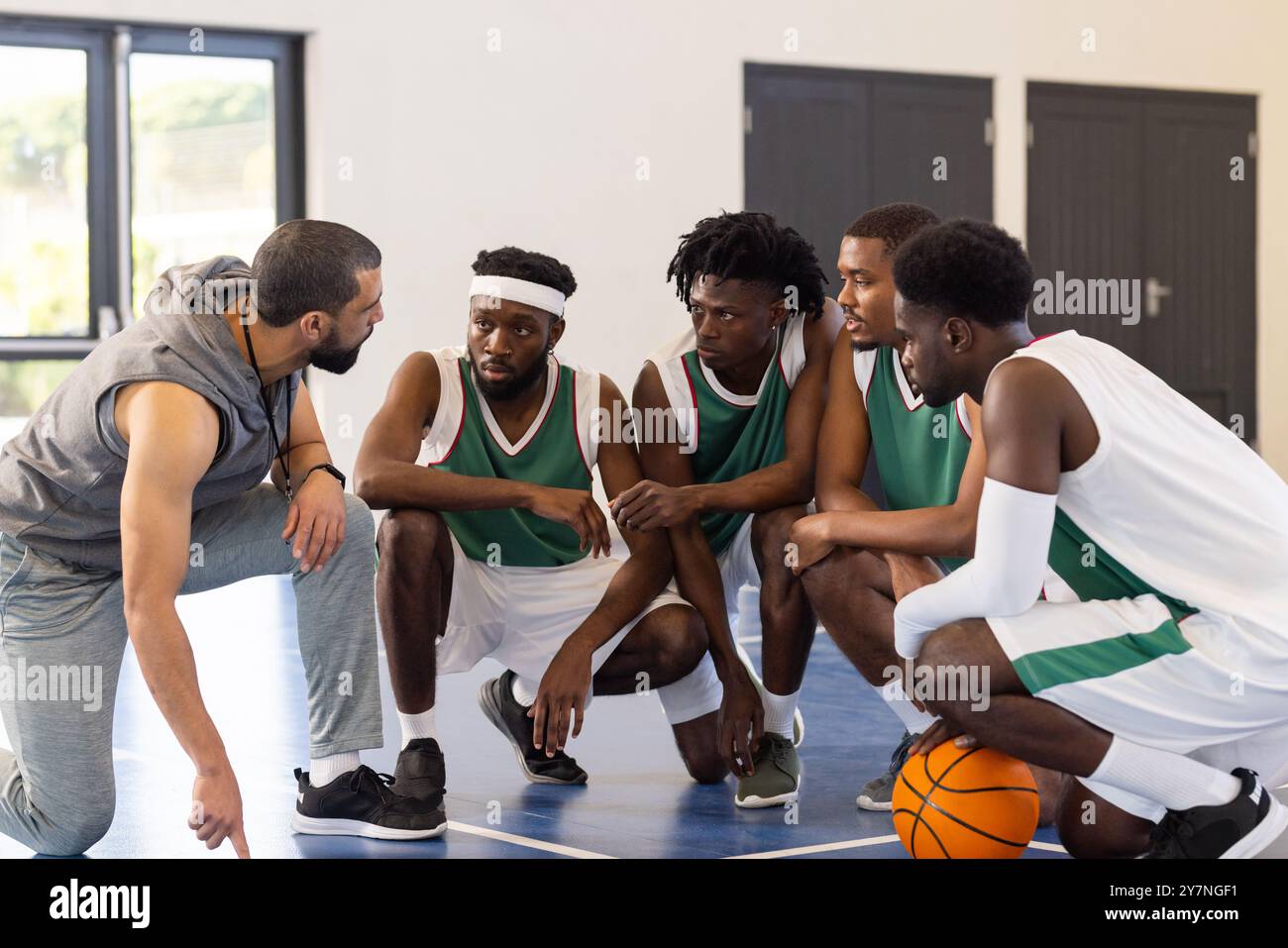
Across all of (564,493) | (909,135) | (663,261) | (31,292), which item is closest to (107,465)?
(564,493)

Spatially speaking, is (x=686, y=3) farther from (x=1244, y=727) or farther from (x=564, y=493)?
(x=1244, y=727)

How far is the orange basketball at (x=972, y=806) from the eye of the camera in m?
2.34

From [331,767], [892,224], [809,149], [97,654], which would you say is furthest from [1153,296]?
[97,654]

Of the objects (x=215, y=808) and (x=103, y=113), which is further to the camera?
(x=103, y=113)

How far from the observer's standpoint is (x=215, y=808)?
210 cm

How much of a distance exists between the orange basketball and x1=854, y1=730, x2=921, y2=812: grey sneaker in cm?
39

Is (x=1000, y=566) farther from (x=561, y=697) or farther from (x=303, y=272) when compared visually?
(x=303, y=272)

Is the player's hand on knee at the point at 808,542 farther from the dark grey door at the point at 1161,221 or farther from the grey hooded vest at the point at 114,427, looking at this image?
the dark grey door at the point at 1161,221

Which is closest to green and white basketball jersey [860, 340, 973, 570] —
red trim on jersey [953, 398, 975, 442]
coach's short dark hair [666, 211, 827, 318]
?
red trim on jersey [953, 398, 975, 442]

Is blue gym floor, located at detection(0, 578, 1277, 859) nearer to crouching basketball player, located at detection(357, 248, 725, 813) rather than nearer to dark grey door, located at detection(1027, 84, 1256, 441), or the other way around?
crouching basketball player, located at detection(357, 248, 725, 813)

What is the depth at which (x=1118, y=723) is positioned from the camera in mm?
2221

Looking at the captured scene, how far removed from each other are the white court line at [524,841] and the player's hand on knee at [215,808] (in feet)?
1.96

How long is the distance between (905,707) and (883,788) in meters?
0.16
